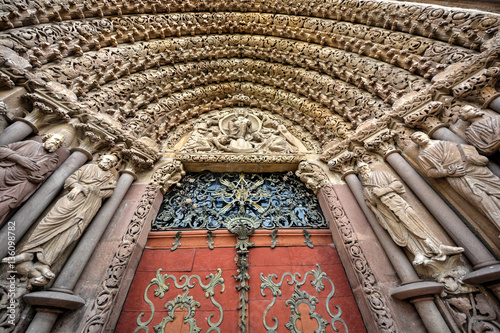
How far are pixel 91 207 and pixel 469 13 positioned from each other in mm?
6121

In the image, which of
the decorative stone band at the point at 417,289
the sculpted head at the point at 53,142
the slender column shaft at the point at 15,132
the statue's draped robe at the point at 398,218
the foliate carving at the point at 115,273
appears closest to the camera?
the decorative stone band at the point at 417,289

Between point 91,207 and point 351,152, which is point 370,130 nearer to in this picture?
point 351,152

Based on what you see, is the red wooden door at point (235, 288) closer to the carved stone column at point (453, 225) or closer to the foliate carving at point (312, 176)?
the foliate carving at point (312, 176)

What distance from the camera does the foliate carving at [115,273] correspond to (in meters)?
2.06

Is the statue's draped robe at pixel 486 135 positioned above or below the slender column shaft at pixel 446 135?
below

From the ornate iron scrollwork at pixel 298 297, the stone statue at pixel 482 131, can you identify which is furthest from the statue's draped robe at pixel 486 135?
the ornate iron scrollwork at pixel 298 297

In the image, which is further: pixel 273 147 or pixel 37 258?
pixel 273 147

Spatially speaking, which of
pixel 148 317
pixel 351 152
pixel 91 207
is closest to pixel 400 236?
pixel 351 152

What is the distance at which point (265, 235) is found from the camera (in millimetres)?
3219

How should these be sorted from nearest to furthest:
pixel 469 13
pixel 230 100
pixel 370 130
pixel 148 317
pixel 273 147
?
pixel 148 317 < pixel 469 13 < pixel 370 130 < pixel 273 147 < pixel 230 100

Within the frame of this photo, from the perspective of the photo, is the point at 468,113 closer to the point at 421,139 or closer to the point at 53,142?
the point at 421,139

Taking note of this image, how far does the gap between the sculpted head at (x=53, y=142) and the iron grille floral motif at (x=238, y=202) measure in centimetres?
168

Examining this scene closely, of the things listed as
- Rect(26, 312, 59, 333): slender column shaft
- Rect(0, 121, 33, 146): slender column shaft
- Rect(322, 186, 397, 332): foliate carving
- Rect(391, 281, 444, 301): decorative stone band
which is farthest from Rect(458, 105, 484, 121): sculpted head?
Rect(0, 121, 33, 146): slender column shaft

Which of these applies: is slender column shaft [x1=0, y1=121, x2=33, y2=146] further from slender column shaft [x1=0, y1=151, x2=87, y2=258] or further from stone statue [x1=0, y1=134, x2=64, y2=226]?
slender column shaft [x1=0, y1=151, x2=87, y2=258]
